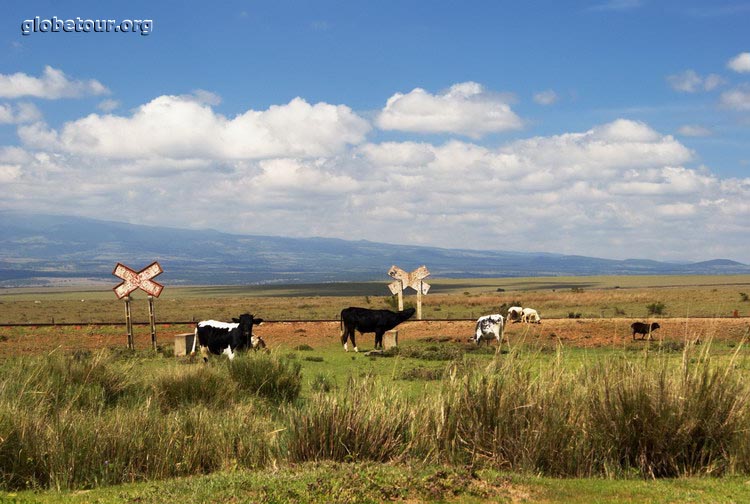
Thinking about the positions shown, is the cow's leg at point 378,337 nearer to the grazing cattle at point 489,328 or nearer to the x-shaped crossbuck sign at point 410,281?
the grazing cattle at point 489,328

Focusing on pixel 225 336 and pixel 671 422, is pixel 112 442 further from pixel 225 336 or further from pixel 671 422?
pixel 225 336

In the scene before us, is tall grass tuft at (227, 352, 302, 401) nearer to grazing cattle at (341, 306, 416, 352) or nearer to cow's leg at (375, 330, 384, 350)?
cow's leg at (375, 330, 384, 350)

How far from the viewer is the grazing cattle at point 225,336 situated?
2411cm

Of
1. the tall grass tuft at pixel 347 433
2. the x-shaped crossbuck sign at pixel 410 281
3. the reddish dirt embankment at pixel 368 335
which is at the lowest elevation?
the reddish dirt embankment at pixel 368 335

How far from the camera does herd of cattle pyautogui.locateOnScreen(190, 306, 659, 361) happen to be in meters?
24.2

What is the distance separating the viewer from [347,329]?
29969mm

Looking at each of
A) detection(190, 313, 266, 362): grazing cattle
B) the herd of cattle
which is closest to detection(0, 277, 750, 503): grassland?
detection(190, 313, 266, 362): grazing cattle

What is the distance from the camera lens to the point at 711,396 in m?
11.1

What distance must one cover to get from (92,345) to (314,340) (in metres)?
8.86

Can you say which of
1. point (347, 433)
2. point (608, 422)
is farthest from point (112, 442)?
point (608, 422)

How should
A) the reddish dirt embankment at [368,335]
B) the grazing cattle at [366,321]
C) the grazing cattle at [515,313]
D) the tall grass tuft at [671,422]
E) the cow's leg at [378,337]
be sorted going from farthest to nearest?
1. the grazing cattle at [515,313]
2. the reddish dirt embankment at [368,335]
3. the grazing cattle at [366,321]
4. the cow's leg at [378,337]
5. the tall grass tuft at [671,422]

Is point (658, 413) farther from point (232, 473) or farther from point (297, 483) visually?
point (232, 473)

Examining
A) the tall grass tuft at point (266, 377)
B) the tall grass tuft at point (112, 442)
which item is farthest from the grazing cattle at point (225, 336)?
the tall grass tuft at point (112, 442)

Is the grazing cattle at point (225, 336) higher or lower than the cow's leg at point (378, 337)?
higher
